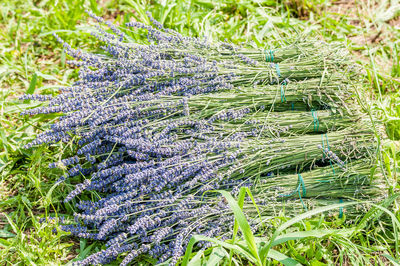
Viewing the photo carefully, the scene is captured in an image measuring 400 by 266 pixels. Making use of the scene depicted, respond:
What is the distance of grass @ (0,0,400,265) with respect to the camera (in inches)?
74.3

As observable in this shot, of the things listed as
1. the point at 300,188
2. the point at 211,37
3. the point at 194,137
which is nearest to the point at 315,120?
the point at 300,188

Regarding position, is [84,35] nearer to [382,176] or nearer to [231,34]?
[231,34]

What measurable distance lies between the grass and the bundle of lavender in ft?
0.52

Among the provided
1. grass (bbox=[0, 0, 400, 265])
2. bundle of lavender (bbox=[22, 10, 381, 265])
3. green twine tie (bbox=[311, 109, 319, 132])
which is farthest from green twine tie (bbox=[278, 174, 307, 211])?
green twine tie (bbox=[311, 109, 319, 132])

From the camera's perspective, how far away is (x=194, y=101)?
6.85 ft

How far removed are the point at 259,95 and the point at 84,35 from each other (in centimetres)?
174

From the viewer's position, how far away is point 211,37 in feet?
9.74

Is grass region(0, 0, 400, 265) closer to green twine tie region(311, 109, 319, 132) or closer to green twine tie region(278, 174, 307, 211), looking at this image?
green twine tie region(278, 174, 307, 211)

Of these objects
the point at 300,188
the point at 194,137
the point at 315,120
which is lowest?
the point at 300,188

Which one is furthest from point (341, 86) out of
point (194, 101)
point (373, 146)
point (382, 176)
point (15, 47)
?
point (15, 47)

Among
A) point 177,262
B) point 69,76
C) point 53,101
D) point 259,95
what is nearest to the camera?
point 177,262

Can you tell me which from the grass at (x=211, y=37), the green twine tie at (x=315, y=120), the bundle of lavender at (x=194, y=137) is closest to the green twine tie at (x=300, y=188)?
the bundle of lavender at (x=194, y=137)

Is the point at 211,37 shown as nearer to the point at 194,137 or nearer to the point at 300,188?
the point at 194,137

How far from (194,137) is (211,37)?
1.19 meters
